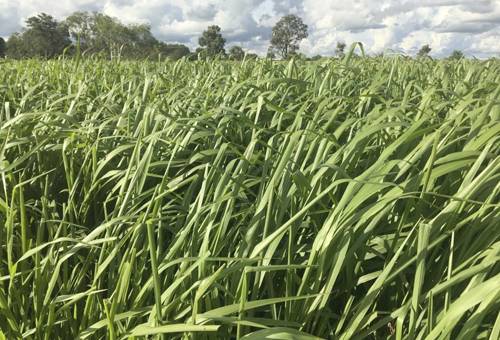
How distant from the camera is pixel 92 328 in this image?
106 centimetres

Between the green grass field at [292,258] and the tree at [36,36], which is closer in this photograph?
the green grass field at [292,258]

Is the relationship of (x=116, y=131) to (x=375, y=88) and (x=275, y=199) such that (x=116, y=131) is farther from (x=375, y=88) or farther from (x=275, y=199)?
(x=375, y=88)

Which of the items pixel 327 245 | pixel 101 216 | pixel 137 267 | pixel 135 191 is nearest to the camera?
pixel 327 245

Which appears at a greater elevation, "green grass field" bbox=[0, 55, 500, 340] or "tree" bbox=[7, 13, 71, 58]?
→ "tree" bbox=[7, 13, 71, 58]

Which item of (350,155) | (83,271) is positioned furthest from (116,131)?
(350,155)

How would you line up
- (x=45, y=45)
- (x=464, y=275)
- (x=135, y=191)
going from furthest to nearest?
(x=45, y=45), (x=135, y=191), (x=464, y=275)

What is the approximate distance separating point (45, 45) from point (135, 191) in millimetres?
67260

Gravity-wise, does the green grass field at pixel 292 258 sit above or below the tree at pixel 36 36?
below

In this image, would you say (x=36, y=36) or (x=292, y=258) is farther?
(x=36, y=36)

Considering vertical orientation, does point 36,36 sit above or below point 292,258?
above

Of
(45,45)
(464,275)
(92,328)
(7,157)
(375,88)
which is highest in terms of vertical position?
(45,45)

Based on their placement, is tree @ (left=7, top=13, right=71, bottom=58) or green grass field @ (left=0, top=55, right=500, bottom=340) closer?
green grass field @ (left=0, top=55, right=500, bottom=340)

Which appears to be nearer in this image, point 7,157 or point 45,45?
point 7,157

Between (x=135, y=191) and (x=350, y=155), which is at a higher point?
(x=350, y=155)
